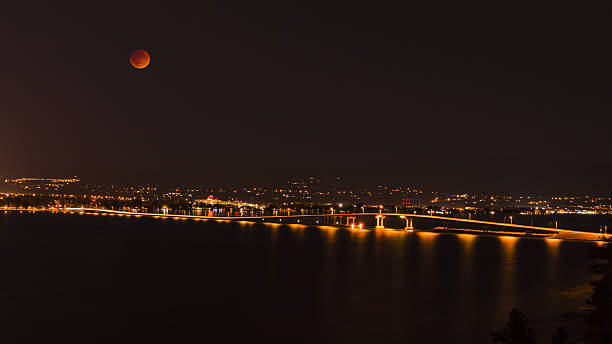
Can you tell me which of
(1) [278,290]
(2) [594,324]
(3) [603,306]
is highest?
(3) [603,306]

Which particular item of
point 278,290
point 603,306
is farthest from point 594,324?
point 278,290

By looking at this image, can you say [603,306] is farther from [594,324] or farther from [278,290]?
[278,290]

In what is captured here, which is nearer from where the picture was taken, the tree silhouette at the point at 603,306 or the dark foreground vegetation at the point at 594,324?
the dark foreground vegetation at the point at 594,324

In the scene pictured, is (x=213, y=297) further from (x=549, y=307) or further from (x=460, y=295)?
(x=549, y=307)

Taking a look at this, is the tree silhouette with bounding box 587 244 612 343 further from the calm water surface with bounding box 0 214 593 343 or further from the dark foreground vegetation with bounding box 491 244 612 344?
the calm water surface with bounding box 0 214 593 343

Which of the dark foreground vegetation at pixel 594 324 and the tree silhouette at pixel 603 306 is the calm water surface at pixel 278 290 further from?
the dark foreground vegetation at pixel 594 324

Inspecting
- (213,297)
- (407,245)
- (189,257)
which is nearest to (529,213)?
(407,245)

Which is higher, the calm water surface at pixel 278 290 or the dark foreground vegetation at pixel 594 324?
the dark foreground vegetation at pixel 594 324

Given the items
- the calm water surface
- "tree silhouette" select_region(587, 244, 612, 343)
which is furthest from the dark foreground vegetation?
the calm water surface

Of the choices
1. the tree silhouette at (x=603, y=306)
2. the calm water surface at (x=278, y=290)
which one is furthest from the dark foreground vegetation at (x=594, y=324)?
the calm water surface at (x=278, y=290)
